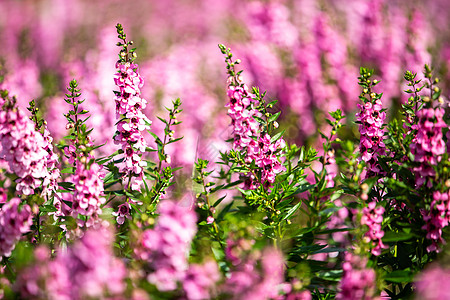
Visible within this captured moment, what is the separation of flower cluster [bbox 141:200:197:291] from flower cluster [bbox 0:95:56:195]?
2.25 feet

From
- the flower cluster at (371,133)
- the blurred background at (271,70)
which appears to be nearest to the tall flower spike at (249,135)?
the flower cluster at (371,133)

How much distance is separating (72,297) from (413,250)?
140 centimetres

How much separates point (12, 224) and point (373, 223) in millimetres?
1295

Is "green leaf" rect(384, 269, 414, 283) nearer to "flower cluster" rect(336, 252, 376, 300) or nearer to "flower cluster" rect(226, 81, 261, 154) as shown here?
"flower cluster" rect(336, 252, 376, 300)

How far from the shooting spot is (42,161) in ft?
6.22

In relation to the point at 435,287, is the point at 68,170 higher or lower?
higher

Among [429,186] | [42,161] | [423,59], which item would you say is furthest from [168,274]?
[423,59]

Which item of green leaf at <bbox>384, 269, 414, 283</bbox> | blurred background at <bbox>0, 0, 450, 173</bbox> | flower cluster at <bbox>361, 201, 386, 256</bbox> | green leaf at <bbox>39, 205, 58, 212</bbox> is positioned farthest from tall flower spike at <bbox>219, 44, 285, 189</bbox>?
blurred background at <bbox>0, 0, 450, 173</bbox>

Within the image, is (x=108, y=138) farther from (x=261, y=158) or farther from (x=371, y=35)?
(x=371, y=35)

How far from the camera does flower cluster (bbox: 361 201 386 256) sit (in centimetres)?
170

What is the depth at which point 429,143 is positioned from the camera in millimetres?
1760

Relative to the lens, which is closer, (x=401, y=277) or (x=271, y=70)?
(x=401, y=277)

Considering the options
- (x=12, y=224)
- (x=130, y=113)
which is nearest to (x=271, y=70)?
(x=130, y=113)

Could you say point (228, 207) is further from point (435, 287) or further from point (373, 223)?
point (435, 287)
